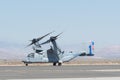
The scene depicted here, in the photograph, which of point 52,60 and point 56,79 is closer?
point 56,79

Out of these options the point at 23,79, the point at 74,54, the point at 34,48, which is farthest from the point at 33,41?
the point at 23,79

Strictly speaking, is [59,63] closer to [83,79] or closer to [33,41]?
[33,41]

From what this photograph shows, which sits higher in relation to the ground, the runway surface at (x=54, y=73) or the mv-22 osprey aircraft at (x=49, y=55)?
the mv-22 osprey aircraft at (x=49, y=55)

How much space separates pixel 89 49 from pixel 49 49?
13.5 meters

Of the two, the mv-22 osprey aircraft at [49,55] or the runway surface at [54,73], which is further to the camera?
the mv-22 osprey aircraft at [49,55]

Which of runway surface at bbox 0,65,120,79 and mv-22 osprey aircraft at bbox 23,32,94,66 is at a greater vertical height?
mv-22 osprey aircraft at bbox 23,32,94,66

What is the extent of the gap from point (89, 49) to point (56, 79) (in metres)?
70.9

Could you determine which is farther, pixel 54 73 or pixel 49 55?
pixel 49 55

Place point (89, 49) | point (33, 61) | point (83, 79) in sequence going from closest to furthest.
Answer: point (83, 79) → point (33, 61) → point (89, 49)

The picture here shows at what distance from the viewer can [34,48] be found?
3851 inches

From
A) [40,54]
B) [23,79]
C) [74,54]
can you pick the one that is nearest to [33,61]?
[40,54]

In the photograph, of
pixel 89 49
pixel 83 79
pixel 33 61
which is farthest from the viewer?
pixel 89 49

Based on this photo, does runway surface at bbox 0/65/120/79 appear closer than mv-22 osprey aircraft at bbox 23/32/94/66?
Yes

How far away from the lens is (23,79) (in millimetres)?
36594
